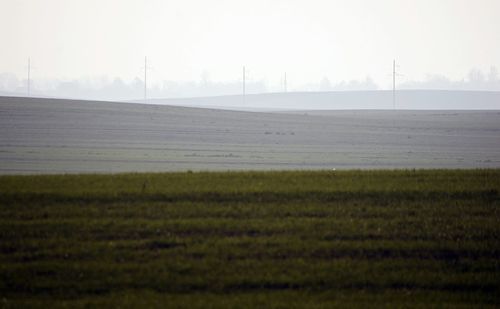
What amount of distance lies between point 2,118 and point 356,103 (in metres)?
103

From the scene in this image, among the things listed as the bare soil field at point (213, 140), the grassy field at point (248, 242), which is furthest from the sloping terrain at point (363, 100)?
the grassy field at point (248, 242)

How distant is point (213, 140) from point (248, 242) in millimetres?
25262

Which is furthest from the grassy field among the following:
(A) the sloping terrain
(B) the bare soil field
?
(A) the sloping terrain

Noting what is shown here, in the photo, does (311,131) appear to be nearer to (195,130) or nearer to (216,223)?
(195,130)

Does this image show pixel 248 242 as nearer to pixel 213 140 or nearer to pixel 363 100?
pixel 213 140

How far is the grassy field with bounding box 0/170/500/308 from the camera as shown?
1035 cm

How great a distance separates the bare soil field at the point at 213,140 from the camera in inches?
1049

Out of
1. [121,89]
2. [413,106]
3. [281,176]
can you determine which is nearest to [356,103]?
[413,106]

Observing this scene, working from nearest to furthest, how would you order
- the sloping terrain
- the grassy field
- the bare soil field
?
the grassy field → the bare soil field → the sloping terrain

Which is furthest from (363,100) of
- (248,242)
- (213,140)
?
(248,242)

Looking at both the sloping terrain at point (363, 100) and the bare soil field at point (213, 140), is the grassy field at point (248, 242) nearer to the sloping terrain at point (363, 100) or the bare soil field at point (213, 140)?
the bare soil field at point (213, 140)

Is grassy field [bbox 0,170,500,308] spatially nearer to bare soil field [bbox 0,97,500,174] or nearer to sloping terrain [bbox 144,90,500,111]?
bare soil field [bbox 0,97,500,174]

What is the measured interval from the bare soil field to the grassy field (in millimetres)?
9688

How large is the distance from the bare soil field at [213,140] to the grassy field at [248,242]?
31.8ft
